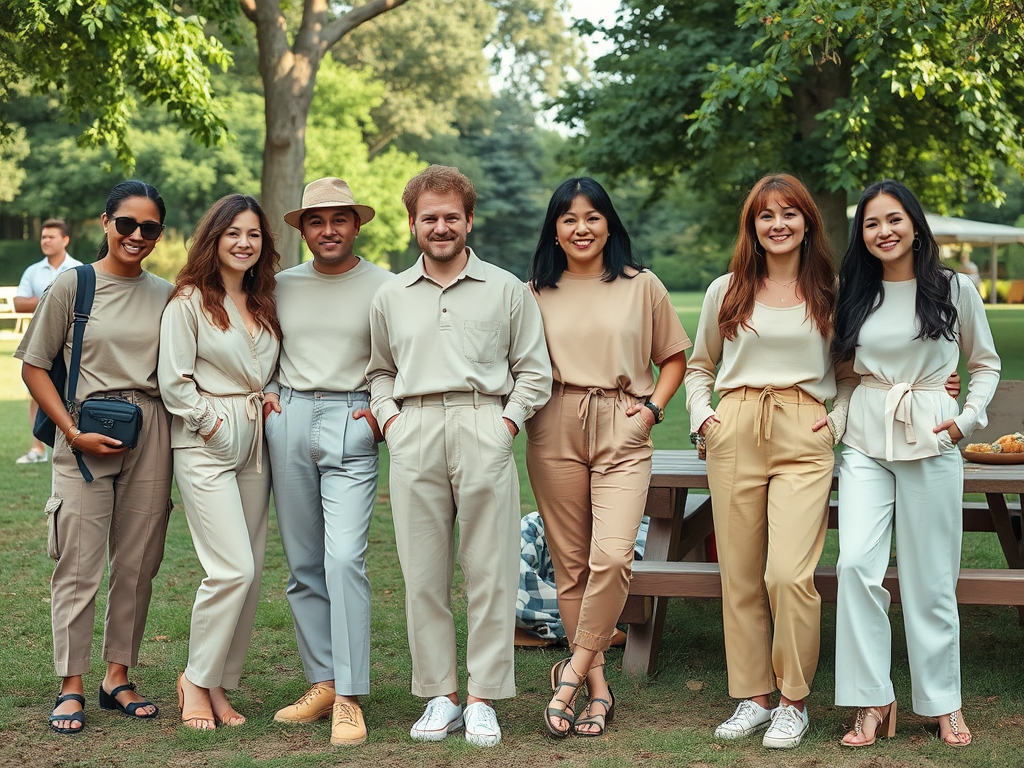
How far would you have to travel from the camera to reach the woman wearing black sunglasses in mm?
4605

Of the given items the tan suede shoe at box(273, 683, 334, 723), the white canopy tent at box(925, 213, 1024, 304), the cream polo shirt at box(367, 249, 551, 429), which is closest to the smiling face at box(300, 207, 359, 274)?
the cream polo shirt at box(367, 249, 551, 429)

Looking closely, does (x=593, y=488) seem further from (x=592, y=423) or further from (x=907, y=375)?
(x=907, y=375)

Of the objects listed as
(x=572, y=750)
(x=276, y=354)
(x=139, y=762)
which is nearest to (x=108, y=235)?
(x=276, y=354)

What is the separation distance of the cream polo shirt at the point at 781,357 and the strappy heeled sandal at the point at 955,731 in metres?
1.16

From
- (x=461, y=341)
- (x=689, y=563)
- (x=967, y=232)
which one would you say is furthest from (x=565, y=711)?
(x=967, y=232)

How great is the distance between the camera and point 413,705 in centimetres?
503

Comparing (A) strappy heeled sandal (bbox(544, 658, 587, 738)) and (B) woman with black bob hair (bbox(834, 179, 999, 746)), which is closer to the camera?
(B) woman with black bob hair (bbox(834, 179, 999, 746))

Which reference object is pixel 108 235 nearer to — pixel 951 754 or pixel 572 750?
pixel 572 750

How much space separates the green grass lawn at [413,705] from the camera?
4371mm

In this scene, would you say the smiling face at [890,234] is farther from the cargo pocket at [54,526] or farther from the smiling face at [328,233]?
the cargo pocket at [54,526]

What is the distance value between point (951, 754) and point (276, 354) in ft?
9.98

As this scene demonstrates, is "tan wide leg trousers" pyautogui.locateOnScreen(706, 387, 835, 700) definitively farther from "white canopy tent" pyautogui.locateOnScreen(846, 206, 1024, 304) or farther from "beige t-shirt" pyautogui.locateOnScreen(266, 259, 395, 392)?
"white canopy tent" pyautogui.locateOnScreen(846, 206, 1024, 304)

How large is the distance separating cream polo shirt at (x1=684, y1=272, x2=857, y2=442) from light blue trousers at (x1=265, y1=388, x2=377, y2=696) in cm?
137

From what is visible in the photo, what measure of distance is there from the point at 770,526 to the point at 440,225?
1746mm
